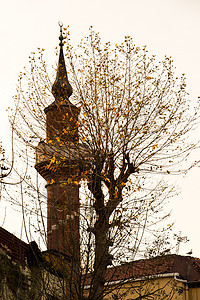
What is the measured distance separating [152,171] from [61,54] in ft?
36.4

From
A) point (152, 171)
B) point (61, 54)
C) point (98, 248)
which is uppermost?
point (61, 54)

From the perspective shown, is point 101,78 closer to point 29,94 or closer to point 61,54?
point 29,94

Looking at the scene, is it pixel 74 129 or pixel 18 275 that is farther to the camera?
pixel 74 129

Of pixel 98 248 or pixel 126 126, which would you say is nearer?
pixel 98 248

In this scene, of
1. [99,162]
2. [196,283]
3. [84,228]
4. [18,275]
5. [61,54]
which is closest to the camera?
[18,275]

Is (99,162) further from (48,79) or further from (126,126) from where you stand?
(48,79)

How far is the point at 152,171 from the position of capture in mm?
13789

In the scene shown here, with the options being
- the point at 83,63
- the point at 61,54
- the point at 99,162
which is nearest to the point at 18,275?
the point at 99,162

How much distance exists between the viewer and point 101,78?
14.4 m

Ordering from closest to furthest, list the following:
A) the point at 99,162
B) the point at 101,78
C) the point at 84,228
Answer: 1. the point at 84,228
2. the point at 99,162
3. the point at 101,78

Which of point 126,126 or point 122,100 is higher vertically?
point 122,100

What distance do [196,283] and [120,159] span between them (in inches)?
376

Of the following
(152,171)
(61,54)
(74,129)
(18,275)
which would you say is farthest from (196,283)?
(18,275)

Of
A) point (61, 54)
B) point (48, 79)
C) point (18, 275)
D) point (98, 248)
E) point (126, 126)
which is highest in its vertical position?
point (61, 54)
